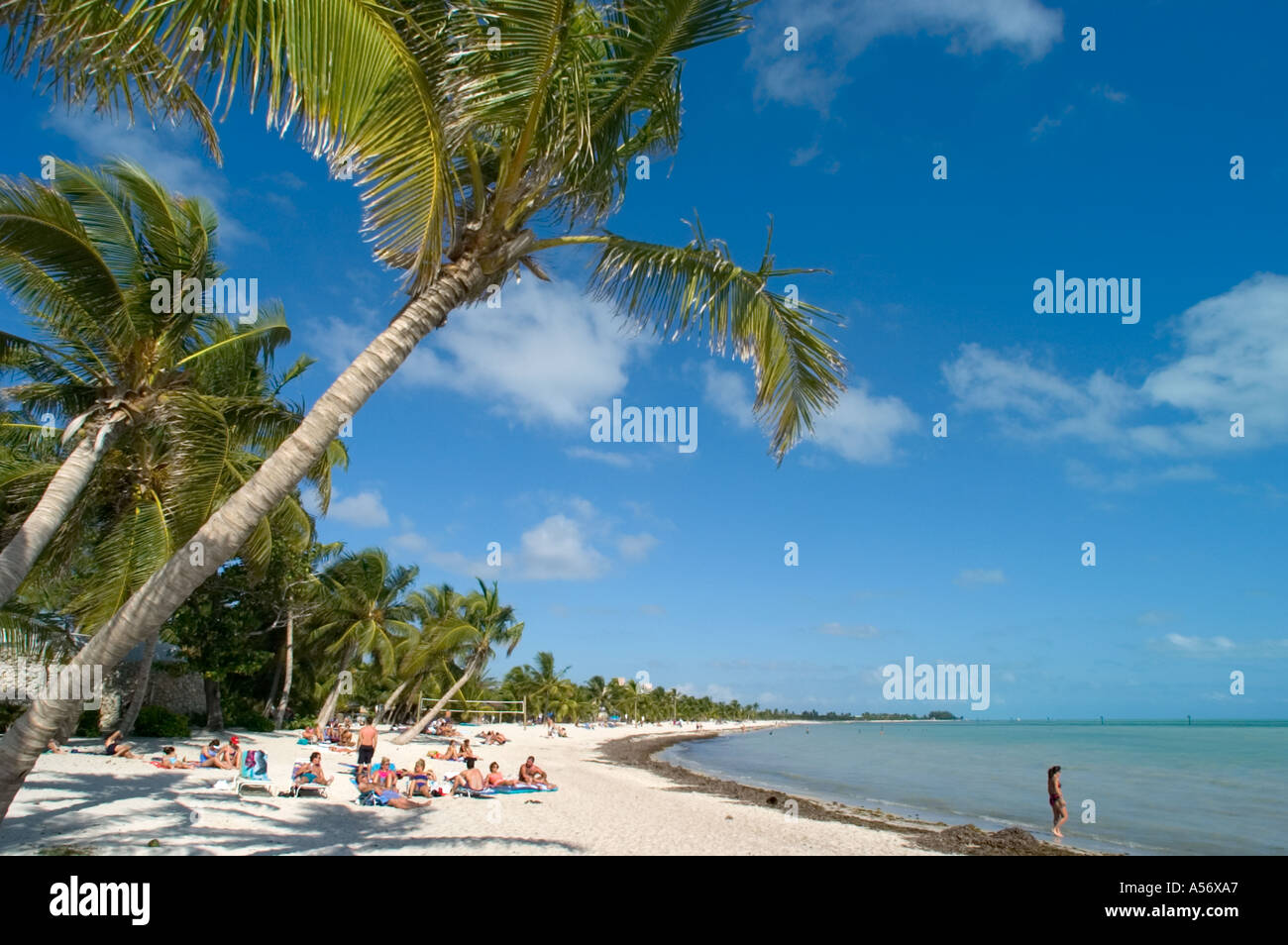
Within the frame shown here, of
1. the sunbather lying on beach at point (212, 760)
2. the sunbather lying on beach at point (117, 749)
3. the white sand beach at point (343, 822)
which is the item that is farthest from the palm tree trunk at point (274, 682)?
the sunbather lying on beach at point (212, 760)

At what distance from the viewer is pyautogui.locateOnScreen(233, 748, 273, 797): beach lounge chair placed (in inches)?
460

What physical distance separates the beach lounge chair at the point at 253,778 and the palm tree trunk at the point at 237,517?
8549 millimetres

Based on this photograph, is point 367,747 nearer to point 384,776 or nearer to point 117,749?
point 384,776

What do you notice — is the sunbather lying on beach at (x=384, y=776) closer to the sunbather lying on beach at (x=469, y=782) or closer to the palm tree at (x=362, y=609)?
the sunbather lying on beach at (x=469, y=782)

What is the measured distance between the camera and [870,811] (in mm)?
19828

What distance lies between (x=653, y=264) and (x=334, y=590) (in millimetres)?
26250

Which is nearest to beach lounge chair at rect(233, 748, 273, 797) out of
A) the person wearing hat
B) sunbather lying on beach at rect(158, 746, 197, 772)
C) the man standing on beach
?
the person wearing hat

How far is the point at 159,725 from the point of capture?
1967 cm

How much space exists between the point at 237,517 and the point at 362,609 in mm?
26698

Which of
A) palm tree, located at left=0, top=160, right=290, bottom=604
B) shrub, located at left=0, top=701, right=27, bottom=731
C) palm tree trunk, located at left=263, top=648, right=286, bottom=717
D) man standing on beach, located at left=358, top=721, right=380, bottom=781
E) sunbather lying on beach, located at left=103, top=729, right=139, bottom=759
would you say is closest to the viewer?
palm tree, located at left=0, top=160, right=290, bottom=604

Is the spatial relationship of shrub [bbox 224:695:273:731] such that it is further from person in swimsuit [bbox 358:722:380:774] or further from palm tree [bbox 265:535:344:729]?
person in swimsuit [bbox 358:722:380:774]

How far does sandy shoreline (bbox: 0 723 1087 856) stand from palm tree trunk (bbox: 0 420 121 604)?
326cm
